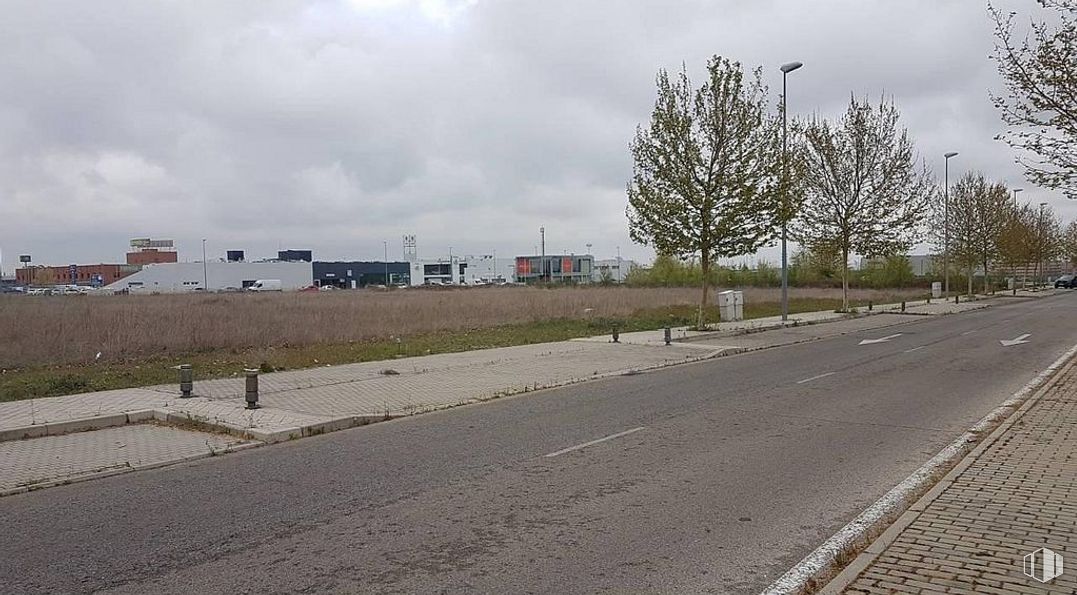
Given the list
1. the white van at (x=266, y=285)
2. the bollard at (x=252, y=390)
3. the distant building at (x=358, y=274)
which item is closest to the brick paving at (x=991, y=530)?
the bollard at (x=252, y=390)

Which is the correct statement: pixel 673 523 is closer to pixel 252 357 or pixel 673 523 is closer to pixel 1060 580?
pixel 1060 580

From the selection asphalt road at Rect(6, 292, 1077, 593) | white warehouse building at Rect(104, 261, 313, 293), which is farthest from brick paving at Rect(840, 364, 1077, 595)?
white warehouse building at Rect(104, 261, 313, 293)

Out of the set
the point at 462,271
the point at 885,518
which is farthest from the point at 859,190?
the point at 462,271

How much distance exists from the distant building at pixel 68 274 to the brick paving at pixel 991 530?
5575 inches

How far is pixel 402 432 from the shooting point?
10344mm

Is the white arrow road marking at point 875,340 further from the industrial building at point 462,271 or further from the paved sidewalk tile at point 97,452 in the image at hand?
the industrial building at point 462,271

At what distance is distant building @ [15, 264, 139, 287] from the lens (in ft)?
436

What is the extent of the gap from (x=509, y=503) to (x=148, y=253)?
535 ft

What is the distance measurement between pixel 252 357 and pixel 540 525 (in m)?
15.1

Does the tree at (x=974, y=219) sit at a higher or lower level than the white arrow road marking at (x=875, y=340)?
higher

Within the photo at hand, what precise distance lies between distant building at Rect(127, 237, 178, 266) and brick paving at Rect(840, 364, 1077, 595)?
15613cm

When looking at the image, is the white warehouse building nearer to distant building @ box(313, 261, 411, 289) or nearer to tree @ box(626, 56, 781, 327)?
distant building @ box(313, 261, 411, 289)

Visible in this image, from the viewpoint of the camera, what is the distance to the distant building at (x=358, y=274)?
408 feet

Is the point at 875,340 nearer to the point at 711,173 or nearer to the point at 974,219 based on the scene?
the point at 711,173
